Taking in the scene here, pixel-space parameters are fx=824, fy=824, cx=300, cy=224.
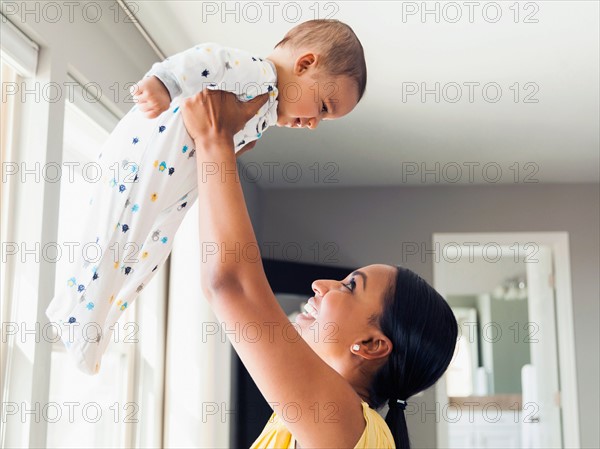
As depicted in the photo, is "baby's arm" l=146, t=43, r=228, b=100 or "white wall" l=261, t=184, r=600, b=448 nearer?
"baby's arm" l=146, t=43, r=228, b=100

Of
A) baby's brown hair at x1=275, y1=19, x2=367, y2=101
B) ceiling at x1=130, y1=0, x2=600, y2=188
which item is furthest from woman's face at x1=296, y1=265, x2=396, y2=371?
ceiling at x1=130, y1=0, x2=600, y2=188

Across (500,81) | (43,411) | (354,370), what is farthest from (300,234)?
(354,370)

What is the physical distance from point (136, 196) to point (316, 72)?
40cm

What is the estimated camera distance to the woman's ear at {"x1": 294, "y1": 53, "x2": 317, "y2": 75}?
1476 millimetres

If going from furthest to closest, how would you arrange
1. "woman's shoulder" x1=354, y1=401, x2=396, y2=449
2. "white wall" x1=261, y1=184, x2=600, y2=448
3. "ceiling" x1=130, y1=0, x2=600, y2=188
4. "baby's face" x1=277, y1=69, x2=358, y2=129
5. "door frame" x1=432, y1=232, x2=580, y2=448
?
"white wall" x1=261, y1=184, x2=600, y2=448 → "door frame" x1=432, y1=232, x2=580, y2=448 → "ceiling" x1=130, y1=0, x2=600, y2=188 → "baby's face" x1=277, y1=69, x2=358, y2=129 → "woman's shoulder" x1=354, y1=401, x2=396, y2=449

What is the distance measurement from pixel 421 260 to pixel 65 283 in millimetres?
4143

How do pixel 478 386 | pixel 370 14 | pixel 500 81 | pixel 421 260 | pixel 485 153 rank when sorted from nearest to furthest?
1. pixel 370 14
2. pixel 500 81
3. pixel 485 153
4. pixel 421 260
5. pixel 478 386

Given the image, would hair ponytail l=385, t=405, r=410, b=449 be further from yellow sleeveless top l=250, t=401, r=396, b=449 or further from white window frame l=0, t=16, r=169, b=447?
white window frame l=0, t=16, r=169, b=447

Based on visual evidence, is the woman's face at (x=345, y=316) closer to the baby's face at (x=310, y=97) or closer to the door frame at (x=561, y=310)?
the baby's face at (x=310, y=97)

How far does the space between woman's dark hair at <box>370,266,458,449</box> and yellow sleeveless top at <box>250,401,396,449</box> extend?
119 millimetres

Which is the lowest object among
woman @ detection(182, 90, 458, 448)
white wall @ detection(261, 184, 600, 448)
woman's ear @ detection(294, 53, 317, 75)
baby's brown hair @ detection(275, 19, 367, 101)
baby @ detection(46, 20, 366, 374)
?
woman @ detection(182, 90, 458, 448)

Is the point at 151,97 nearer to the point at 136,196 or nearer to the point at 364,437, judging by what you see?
the point at 136,196

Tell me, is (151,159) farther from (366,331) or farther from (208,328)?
(208,328)

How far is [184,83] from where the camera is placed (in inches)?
50.4
